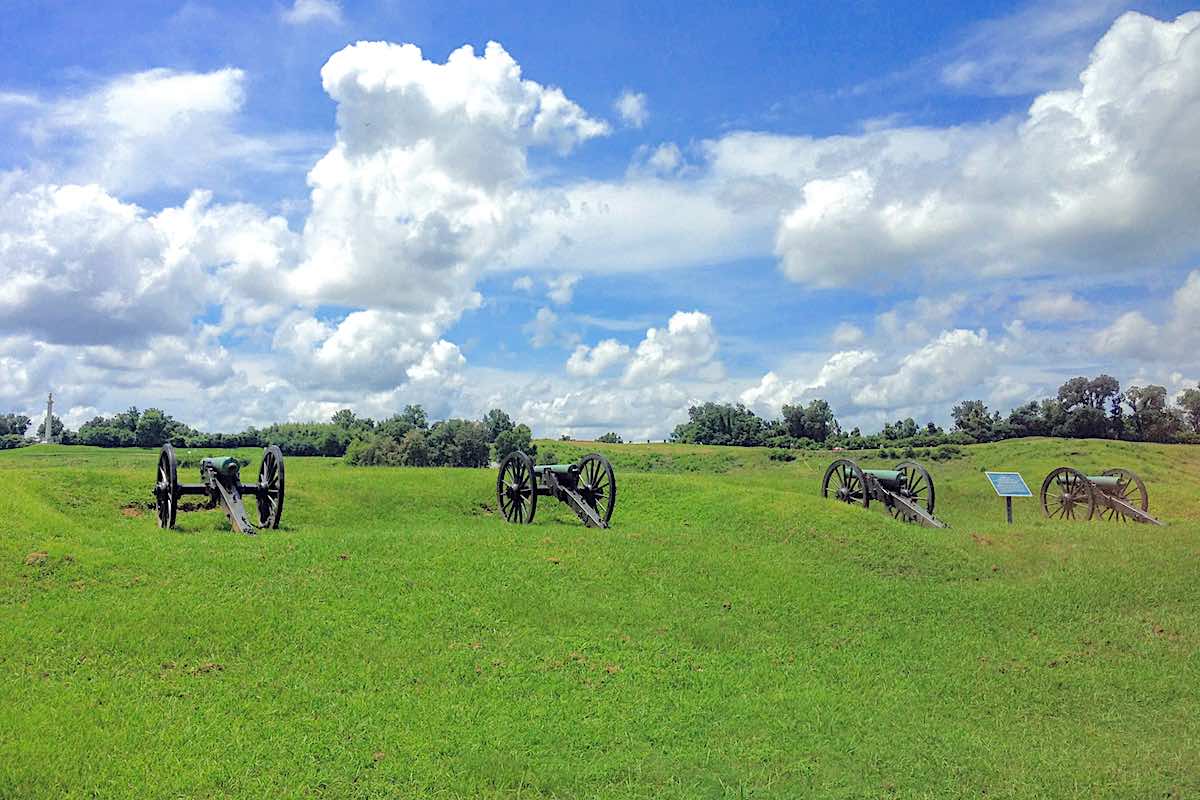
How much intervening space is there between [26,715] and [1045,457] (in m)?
57.7

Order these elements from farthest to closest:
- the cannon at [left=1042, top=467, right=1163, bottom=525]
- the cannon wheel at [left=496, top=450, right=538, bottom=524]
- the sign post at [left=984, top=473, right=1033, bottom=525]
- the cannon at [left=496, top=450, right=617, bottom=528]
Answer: the cannon at [left=1042, top=467, right=1163, bottom=525] → the sign post at [left=984, top=473, right=1033, bottom=525] → the cannon wheel at [left=496, top=450, right=538, bottom=524] → the cannon at [left=496, top=450, right=617, bottom=528]

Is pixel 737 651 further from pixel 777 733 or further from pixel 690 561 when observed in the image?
pixel 690 561

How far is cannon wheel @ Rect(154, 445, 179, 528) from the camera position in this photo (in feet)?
70.0

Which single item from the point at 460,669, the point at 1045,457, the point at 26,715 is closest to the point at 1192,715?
the point at 460,669

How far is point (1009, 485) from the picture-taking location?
29.2 m

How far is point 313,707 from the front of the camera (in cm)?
1088

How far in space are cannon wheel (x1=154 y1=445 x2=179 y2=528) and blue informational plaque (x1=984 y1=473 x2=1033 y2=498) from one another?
972 inches

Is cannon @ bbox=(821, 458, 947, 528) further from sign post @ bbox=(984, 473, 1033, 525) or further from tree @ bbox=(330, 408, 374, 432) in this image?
tree @ bbox=(330, 408, 374, 432)

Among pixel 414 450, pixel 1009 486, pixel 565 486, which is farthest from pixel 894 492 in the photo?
pixel 414 450

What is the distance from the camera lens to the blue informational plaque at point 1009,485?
28891 mm

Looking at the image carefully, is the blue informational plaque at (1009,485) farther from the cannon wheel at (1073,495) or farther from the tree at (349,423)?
the tree at (349,423)

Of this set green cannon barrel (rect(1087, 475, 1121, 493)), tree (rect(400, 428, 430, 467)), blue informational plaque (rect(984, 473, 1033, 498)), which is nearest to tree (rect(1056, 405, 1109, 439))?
green cannon barrel (rect(1087, 475, 1121, 493))

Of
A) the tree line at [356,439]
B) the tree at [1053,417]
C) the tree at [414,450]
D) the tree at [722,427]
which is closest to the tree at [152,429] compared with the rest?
the tree line at [356,439]

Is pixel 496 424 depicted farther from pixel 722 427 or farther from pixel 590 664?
pixel 590 664
